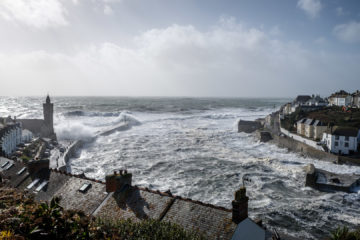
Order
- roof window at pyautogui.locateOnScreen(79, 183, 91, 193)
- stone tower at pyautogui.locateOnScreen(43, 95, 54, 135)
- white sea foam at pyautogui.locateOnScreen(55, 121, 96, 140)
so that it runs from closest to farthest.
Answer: roof window at pyautogui.locateOnScreen(79, 183, 91, 193), white sea foam at pyautogui.locateOnScreen(55, 121, 96, 140), stone tower at pyautogui.locateOnScreen(43, 95, 54, 135)

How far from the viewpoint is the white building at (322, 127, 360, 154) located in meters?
42.7

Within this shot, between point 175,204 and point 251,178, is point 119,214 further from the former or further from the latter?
point 251,178

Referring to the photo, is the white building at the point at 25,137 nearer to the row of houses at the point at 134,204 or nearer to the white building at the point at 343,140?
the row of houses at the point at 134,204

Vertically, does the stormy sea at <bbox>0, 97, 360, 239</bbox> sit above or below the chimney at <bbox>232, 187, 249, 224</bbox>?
below

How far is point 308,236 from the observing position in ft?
65.4

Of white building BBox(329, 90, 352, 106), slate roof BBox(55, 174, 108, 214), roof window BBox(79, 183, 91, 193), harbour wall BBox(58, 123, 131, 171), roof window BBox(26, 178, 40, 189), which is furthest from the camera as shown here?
white building BBox(329, 90, 352, 106)

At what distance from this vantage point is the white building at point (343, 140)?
4266cm

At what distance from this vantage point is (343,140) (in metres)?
43.2

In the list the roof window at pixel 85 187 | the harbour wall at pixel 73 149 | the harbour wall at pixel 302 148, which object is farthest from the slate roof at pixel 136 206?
the harbour wall at pixel 302 148

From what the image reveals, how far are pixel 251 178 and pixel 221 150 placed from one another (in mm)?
16044

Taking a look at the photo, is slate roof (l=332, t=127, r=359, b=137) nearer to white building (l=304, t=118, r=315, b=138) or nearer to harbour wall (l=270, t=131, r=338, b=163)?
harbour wall (l=270, t=131, r=338, b=163)

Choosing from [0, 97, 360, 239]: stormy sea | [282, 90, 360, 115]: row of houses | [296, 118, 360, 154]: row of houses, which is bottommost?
[0, 97, 360, 239]: stormy sea

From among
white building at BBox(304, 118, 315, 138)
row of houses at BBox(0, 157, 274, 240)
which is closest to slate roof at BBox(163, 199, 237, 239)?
row of houses at BBox(0, 157, 274, 240)

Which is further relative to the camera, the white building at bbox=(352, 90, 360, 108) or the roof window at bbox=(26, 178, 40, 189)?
the white building at bbox=(352, 90, 360, 108)
